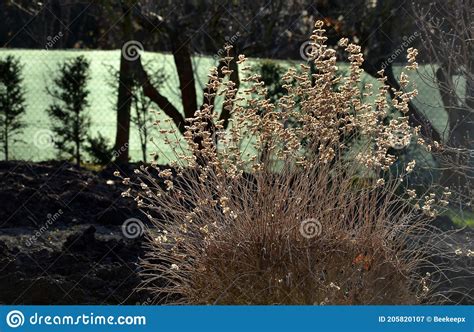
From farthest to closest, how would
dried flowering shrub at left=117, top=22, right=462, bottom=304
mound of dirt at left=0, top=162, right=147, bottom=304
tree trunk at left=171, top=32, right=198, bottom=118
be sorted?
tree trunk at left=171, top=32, right=198, bottom=118 → mound of dirt at left=0, top=162, right=147, bottom=304 → dried flowering shrub at left=117, top=22, right=462, bottom=304

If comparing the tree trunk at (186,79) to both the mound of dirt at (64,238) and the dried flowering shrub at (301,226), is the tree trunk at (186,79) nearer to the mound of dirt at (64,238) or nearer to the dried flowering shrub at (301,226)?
the mound of dirt at (64,238)

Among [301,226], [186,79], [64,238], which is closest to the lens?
[301,226]

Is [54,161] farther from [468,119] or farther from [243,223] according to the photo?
[243,223]

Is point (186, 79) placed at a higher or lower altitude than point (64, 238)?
higher

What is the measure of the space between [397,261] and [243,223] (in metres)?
0.90

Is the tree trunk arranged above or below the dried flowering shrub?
above

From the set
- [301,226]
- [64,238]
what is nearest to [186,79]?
[64,238]

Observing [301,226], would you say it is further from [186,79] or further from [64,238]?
[186,79]

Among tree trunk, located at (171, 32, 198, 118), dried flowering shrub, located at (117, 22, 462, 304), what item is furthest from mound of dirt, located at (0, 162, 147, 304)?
tree trunk, located at (171, 32, 198, 118)

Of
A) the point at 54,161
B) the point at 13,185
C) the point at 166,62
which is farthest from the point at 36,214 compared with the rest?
the point at 166,62

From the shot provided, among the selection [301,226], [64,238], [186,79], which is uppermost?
[186,79]

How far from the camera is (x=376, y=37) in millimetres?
11562

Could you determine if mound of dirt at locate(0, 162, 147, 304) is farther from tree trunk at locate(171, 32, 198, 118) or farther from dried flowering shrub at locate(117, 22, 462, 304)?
tree trunk at locate(171, 32, 198, 118)

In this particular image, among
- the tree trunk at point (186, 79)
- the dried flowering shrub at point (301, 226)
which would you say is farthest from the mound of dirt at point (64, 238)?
the tree trunk at point (186, 79)
